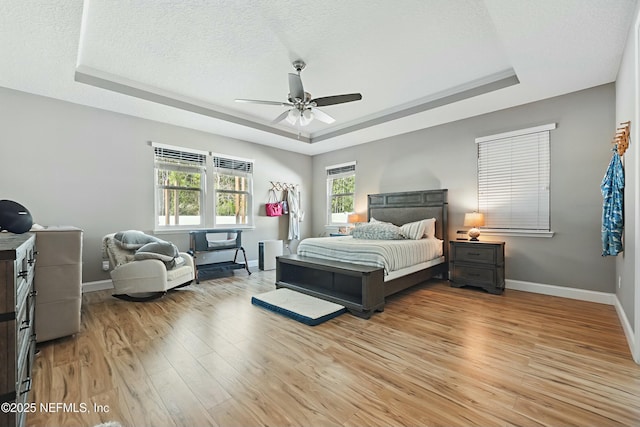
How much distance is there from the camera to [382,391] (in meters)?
1.80

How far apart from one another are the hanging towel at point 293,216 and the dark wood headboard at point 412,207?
179 centimetres

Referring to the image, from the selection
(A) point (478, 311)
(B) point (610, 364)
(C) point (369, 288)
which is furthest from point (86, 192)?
(B) point (610, 364)

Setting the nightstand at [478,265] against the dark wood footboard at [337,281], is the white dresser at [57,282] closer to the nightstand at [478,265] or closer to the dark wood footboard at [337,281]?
the dark wood footboard at [337,281]

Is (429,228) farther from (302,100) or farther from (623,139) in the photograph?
(302,100)

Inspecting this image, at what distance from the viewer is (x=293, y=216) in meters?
6.74

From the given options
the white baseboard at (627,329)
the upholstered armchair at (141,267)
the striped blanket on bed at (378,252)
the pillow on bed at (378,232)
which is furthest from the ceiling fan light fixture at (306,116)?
the white baseboard at (627,329)

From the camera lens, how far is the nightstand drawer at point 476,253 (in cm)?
407

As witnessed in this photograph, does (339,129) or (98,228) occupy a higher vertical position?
(339,129)

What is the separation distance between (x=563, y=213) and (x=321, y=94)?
3.84 m

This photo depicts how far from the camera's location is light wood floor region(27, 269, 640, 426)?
158 centimetres

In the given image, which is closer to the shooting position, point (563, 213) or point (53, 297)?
point (53, 297)

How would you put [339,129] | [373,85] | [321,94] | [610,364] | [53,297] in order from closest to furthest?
1. [610,364]
2. [53,297]
3. [373,85]
4. [321,94]
5. [339,129]

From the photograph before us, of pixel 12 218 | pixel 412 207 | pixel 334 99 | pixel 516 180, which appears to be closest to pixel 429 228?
pixel 412 207

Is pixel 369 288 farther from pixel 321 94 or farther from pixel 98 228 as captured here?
pixel 98 228
